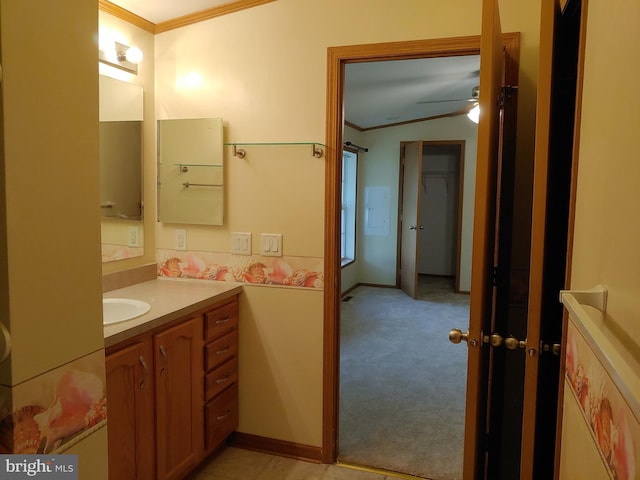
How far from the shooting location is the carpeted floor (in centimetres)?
236

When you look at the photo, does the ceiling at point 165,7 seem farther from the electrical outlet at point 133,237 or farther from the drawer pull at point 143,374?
the drawer pull at point 143,374

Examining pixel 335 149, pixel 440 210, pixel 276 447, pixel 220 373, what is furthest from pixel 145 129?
pixel 440 210

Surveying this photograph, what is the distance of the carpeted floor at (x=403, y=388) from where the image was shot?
2363 millimetres

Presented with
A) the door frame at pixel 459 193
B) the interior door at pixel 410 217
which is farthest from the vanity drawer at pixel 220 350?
the door frame at pixel 459 193

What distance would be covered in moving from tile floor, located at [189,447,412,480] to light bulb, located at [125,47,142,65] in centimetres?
210

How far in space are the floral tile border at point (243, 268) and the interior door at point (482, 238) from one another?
1012 millimetres

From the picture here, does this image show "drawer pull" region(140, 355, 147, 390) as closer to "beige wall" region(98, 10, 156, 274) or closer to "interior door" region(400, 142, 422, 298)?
"beige wall" region(98, 10, 156, 274)

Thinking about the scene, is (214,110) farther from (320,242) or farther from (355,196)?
(355,196)

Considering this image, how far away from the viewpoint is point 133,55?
2213 millimetres

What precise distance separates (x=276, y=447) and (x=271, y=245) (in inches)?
43.4

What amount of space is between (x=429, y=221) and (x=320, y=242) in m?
5.37

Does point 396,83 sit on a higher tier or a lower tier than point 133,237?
higher

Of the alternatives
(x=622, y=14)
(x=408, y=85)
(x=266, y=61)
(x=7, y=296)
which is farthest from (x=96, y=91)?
(x=408, y=85)

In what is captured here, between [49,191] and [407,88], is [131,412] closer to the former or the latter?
[49,191]
